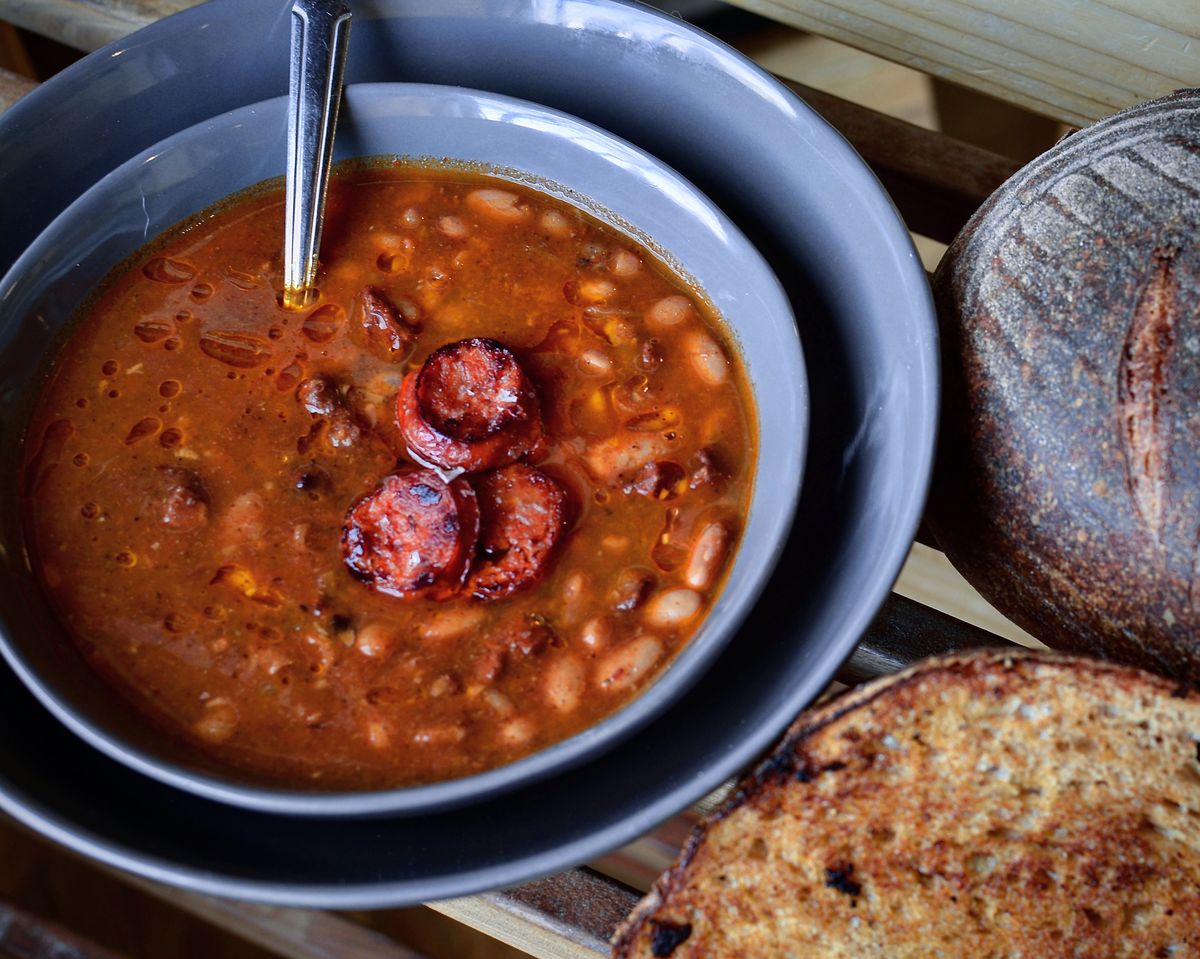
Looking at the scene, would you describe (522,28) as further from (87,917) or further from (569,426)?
Result: (87,917)

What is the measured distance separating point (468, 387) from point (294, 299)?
369 mm

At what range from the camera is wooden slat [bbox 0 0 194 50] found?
2.64 meters

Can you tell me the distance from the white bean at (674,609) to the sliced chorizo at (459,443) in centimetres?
31

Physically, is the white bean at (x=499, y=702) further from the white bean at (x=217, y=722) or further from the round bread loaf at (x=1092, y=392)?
the round bread loaf at (x=1092, y=392)

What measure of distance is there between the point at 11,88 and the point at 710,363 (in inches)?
60.9

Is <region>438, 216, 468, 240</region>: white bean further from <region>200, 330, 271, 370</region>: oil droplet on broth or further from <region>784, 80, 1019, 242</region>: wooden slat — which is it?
<region>784, 80, 1019, 242</region>: wooden slat

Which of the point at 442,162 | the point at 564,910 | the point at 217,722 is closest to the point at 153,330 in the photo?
the point at 442,162

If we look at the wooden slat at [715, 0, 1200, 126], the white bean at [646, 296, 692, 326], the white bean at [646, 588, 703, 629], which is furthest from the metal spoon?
the wooden slat at [715, 0, 1200, 126]

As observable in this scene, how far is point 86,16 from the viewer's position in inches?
105

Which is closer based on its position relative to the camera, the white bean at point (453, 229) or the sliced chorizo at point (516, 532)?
the sliced chorizo at point (516, 532)

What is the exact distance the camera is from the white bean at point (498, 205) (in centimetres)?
216

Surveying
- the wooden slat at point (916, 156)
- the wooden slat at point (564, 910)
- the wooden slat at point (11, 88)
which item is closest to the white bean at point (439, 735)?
the wooden slat at point (564, 910)

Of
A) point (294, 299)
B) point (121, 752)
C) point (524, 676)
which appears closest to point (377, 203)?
point (294, 299)

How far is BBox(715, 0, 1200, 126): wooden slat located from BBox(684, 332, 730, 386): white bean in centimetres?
93
